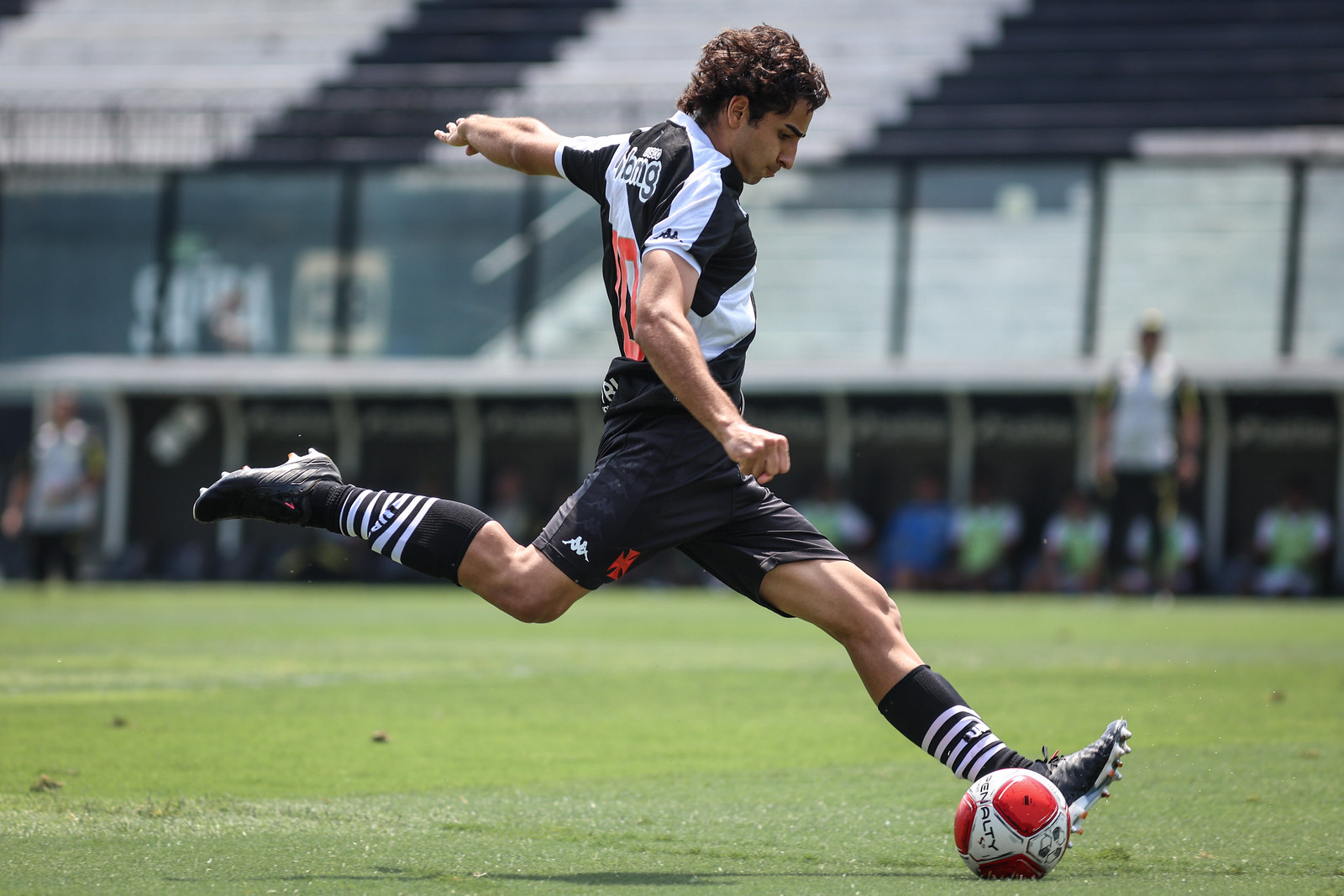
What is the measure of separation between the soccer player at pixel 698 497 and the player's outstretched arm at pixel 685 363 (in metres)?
0.03

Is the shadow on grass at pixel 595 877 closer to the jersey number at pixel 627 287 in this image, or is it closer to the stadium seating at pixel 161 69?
the jersey number at pixel 627 287

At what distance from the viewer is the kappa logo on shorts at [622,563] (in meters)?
4.05

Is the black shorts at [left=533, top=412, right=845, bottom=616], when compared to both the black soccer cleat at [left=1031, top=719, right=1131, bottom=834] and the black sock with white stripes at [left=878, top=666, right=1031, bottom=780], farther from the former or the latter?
the black soccer cleat at [left=1031, top=719, right=1131, bottom=834]

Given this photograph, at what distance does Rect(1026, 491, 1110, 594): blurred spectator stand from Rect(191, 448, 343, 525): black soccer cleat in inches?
535

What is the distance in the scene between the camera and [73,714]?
6.39 m

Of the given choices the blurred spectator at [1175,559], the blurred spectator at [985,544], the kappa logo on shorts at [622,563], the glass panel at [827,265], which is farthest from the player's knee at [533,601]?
Answer: the glass panel at [827,265]

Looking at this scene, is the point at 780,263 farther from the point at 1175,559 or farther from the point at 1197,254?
the point at 1175,559

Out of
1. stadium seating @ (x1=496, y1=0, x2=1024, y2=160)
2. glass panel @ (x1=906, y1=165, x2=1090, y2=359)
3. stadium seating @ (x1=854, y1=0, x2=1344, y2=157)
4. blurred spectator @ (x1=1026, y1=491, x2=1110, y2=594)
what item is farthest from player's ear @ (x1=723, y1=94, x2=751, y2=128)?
stadium seating @ (x1=496, y1=0, x2=1024, y2=160)

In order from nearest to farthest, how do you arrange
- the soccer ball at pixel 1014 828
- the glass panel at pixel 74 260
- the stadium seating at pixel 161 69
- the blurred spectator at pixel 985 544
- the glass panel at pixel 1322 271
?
the soccer ball at pixel 1014 828
the blurred spectator at pixel 985 544
the glass panel at pixel 1322 271
the glass panel at pixel 74 260
the stadium seating at pixel 161 69

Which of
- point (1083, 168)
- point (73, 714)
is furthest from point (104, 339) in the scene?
point (73, 714)

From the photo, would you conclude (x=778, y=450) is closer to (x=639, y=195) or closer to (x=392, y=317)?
(x=639, y=195)

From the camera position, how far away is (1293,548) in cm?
1672

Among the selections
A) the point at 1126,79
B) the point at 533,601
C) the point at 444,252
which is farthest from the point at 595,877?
the point at 1126,79

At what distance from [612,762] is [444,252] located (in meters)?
15.9
